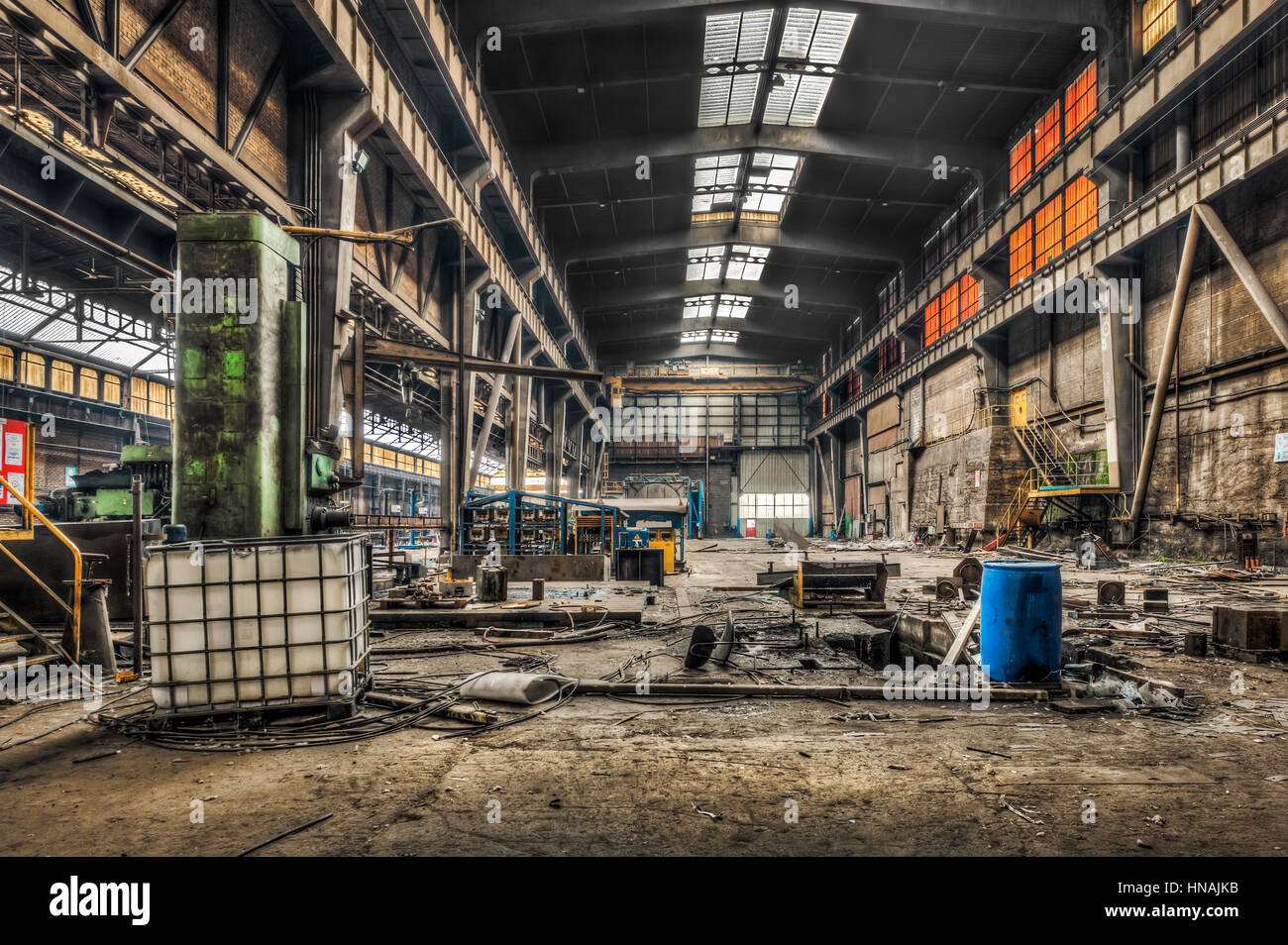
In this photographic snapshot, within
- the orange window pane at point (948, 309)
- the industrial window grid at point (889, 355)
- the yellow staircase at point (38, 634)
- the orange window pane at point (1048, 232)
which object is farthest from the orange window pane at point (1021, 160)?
the yellow staircase at point (38, 634)

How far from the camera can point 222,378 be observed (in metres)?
4.27

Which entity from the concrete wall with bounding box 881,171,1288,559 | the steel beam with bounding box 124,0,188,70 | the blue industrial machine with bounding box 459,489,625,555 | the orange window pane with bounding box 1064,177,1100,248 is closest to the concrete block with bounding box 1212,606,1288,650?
the blue industrial machine with bounding box 459,489,625,555

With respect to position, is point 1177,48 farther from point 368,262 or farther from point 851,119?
point 368,262

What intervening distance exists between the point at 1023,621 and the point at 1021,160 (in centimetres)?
2272

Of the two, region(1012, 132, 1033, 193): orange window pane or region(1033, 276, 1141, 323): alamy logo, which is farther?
region(1012, 132, 1033, 193): orange window pane

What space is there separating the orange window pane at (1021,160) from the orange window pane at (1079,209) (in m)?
3.07

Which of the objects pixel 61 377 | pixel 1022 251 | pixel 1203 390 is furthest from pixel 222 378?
pixel 1022 251

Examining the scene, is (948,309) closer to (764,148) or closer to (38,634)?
(764,148)

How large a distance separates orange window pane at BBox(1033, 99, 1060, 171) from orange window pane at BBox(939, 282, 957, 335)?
534 cm

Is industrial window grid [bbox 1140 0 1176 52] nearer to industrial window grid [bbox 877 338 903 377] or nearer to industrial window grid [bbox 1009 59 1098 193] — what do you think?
industrial window grid [bbox 1009 59 1098 193]

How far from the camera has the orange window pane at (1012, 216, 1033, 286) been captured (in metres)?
20.6
